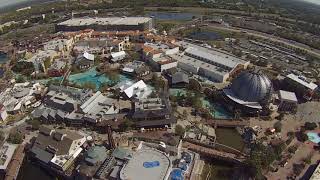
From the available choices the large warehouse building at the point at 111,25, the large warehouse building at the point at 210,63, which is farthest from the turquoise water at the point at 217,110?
the large warehouse building at the point at 111,25

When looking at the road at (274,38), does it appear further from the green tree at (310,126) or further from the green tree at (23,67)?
the green tree at (23,67)

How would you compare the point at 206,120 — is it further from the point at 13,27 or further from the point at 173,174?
the point at 13,27

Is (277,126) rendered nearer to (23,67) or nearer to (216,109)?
(216,109)

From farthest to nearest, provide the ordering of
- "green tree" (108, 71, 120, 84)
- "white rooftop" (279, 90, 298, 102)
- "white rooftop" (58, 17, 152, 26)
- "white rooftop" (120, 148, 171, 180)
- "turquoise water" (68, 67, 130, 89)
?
1. "white rooftop" (58, 17, 152, 26)
2. "turquoise water" (68, 67, 130, 89)
3. "green tree" (108, 71, 120, 84)
4. "white rooftop" (279, 90, 298, 102)
5. "white rooftop" (120, 148, 171, 180)

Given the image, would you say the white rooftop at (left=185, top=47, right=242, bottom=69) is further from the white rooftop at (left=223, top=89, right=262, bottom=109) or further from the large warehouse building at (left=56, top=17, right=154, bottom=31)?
the large warehouse building at (left=56, top=17, right=154, bottom=31)

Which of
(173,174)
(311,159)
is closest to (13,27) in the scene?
(173,174)

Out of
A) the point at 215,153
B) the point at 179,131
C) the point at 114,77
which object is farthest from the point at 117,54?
the point at 215,153

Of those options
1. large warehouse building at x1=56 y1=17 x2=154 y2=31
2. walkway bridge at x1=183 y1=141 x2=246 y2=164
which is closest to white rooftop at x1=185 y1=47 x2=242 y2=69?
large warehouse building at x1=56 y1=17 x2=154 y2=31
